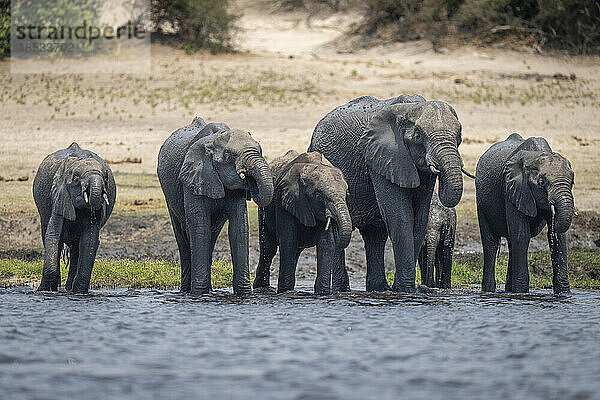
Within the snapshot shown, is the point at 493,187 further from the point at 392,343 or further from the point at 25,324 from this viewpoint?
the point at 25,324

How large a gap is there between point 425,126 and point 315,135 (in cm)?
208

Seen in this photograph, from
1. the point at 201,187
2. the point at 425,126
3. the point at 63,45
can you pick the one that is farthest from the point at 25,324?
the point at 63,45

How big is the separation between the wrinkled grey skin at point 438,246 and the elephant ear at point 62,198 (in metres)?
3.94

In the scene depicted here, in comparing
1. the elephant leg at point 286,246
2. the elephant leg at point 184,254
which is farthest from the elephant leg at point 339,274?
the elephant leg at point 184,254

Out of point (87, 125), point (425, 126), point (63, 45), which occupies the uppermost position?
point (63, 45)

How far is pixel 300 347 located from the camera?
23.8 feet

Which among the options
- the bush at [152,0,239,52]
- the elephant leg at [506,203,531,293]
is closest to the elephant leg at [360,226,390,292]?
the elephant leg at [506,203,531,293]

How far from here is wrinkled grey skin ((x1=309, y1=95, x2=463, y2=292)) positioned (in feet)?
31.5

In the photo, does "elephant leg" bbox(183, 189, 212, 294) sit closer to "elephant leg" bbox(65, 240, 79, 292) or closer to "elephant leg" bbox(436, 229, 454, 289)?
"elephant leg" bbox(65, 240, 79, 292)

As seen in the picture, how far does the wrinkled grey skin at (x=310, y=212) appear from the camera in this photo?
9.80 m

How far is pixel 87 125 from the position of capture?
2498 cm

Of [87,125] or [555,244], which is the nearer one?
[555,244]

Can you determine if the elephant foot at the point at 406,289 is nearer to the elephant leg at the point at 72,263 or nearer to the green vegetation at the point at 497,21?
the elephant leg at the point at 72,263

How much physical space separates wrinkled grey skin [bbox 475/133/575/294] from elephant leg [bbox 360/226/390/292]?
4.12 ft
